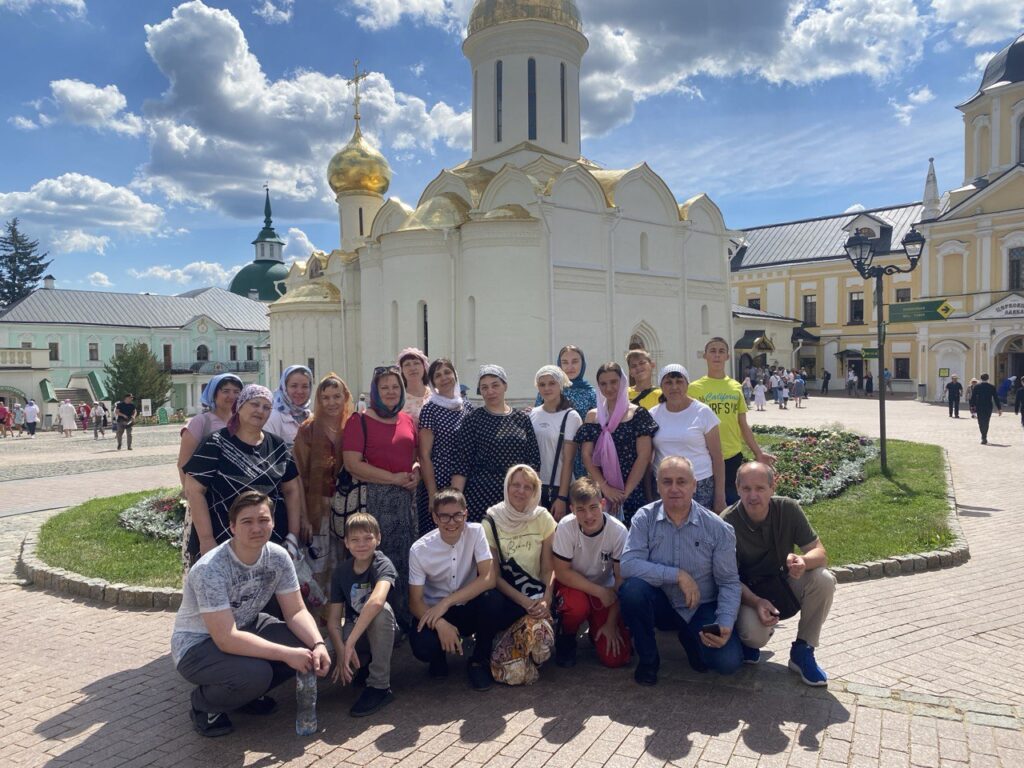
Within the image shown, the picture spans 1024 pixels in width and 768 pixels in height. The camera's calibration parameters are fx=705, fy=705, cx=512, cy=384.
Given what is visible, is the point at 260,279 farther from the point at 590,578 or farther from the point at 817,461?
the point at 590,578

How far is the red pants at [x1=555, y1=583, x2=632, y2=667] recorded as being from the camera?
4.39 m

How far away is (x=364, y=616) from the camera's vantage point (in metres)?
3.97

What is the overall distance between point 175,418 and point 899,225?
134 ft

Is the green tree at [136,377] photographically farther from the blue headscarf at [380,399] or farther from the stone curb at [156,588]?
the blue headscarf at [380,399]

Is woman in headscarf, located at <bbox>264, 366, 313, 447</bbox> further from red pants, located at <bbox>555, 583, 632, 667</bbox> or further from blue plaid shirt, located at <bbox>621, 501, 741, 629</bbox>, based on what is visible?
blue plaid shirt, located at <bbox>621, 501, 741, 629</bbox>

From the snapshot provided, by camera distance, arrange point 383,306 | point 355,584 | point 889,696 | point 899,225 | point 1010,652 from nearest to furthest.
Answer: point 889,696 → point 355,584 → point 1010,652 → point 383,306 → point 899,225

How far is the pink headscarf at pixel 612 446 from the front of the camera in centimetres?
516

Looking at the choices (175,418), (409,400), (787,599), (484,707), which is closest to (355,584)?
(484,707)

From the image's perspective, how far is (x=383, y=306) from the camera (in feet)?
72.7

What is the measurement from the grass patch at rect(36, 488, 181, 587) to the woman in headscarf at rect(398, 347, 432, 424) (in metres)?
2.61

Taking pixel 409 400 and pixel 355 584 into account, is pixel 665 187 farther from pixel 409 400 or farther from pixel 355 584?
pixel 355 584

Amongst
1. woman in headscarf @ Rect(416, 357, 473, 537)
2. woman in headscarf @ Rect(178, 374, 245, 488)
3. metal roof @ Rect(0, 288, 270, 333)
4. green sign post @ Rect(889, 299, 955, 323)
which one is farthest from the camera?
metal roof @ Rect(0, 288, 270, 333)

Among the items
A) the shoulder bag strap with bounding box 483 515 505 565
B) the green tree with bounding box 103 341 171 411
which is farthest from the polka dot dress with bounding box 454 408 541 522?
the green tree with bounding box 103 341 171 411

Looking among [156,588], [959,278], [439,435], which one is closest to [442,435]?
[439,435]
